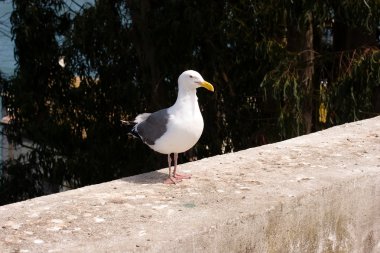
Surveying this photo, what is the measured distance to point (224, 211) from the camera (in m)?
2.07

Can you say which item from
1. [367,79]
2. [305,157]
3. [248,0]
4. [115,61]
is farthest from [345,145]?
[115,61]

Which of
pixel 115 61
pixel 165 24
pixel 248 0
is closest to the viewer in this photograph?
pixel 248 0

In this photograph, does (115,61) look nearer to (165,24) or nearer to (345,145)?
(165,24)

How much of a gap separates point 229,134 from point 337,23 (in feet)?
4.61

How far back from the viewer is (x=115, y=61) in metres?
6.83

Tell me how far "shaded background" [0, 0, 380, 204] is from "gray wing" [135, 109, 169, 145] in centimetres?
298

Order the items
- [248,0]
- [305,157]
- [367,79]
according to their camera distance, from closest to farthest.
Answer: [305,157]
[367,79]
[248,0]

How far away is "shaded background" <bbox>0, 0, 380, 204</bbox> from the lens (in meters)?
5.70

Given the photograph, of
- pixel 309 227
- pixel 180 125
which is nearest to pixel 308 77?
pixel 180 125

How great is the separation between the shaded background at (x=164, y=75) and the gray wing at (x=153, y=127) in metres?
2.98

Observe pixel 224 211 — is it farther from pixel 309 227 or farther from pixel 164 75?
pixel 164 75

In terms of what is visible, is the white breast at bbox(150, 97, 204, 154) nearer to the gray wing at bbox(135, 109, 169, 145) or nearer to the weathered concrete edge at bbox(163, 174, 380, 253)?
the gray wing at bbox(135, 109, 169, 145)

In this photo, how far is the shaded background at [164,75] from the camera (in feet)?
18.7

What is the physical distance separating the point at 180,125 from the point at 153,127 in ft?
0.50
